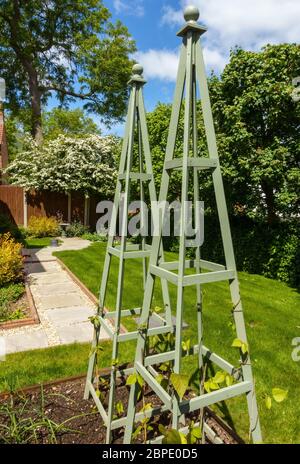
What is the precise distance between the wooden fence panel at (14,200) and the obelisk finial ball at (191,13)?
14.9 metres

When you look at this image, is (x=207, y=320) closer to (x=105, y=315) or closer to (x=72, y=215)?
(x=105, y=315)

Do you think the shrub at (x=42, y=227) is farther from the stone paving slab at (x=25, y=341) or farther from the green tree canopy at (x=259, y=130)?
the stone paving slab at (x=25, y=341)

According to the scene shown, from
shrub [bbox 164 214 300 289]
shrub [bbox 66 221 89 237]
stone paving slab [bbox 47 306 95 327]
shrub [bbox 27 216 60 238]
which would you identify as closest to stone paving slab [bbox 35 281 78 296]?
stone paving slab [bbox 47 306 95 327]

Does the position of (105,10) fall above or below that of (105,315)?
above

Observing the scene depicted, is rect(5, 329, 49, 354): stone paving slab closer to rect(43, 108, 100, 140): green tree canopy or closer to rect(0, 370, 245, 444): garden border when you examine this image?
rect(0, 370, 245, 444): garden border

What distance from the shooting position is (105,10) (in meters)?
20.6

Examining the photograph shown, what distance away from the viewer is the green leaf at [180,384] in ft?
5.62

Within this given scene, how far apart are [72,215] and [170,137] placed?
576 inches

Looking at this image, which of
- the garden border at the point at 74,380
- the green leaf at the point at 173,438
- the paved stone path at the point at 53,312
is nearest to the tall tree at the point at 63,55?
the paved stone path at the point at 53,312

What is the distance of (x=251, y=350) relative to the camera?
14.6 feet

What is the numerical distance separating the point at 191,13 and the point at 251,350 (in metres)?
4.21

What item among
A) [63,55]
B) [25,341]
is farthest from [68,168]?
[25,341]

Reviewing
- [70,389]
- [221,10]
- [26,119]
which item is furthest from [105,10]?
[70,389]

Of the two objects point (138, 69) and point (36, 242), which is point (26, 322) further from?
point (36, 242)
